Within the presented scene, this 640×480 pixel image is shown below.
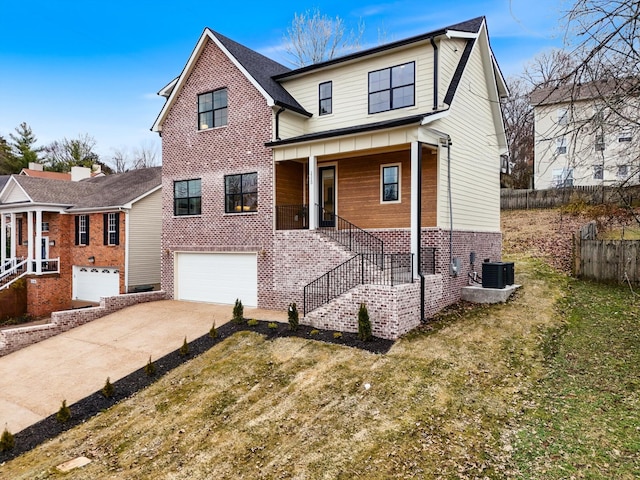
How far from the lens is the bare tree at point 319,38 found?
29.2 metres

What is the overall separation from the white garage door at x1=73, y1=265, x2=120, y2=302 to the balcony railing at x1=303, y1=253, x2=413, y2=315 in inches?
481

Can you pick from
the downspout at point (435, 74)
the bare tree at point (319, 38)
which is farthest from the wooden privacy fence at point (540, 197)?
the downspout at point (435, 74)

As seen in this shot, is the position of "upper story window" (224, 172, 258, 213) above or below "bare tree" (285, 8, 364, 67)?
below

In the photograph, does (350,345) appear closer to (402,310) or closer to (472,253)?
(402,310)

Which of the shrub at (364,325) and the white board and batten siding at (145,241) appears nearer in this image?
the shrub at (364,325)

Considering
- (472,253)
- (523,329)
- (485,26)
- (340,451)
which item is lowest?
(340,451)

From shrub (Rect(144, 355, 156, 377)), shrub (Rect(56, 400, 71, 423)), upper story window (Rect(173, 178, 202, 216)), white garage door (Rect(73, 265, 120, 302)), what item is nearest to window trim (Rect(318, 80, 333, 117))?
upper story window (Rect(173, 178, 202, 216))

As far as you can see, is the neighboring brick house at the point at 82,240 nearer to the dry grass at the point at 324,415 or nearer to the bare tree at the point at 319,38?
the dry grass at the point at 324,415

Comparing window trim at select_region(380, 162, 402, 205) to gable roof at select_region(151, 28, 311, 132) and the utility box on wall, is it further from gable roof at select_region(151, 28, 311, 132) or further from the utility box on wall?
gable roof at select_region(151, 28, 311, 132)

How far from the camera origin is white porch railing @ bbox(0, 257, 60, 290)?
68.6 ft

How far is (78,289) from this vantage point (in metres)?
21.8

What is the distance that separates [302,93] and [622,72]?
1164 cm

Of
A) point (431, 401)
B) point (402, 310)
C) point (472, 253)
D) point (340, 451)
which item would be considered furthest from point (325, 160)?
point (340, 451)

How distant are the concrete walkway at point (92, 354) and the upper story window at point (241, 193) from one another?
366 cm
